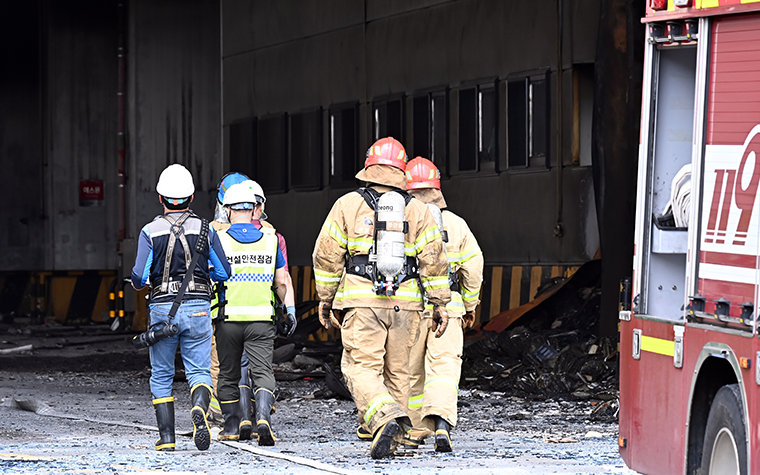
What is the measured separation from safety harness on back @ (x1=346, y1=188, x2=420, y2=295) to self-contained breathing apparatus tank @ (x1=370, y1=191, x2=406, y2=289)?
1cm

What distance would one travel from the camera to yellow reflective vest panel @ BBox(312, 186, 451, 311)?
9547mm

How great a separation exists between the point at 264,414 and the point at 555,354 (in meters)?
6.36

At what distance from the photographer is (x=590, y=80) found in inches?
745

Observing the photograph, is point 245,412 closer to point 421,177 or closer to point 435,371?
point 435,371

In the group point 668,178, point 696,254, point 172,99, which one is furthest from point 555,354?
point 172,99

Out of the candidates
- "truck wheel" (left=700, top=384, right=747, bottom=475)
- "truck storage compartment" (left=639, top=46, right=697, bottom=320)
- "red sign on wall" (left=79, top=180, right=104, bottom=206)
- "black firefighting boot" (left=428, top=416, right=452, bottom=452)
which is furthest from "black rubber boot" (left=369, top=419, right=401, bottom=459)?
"red sign on wall" (left=79, top=180, right=104, bottom=206)

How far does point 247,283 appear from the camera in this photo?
10.2 metres

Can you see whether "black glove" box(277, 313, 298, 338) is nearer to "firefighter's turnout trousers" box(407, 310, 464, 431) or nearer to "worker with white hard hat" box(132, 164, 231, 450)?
"worker with white hard hat" box(132, 164, 231, 450)

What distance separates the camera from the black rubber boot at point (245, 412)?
10.3 m

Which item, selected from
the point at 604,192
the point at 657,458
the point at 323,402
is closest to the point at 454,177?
the point at 604,192

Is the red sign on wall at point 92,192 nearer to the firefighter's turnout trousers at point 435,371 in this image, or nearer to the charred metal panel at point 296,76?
the charred metal panel at point 296,76

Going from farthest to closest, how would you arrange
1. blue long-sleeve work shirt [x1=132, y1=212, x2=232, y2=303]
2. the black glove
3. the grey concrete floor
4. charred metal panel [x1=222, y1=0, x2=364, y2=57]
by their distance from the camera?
charred metal panel [x1=222, y1=0, x2=364, y2=57] → the black glove → blue long-sleeve work shirt [x1=132, y1=212, x2=232, y2=303] → the grey concrete floor

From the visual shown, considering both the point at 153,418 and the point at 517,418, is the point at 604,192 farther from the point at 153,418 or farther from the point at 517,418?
the point at 153,418

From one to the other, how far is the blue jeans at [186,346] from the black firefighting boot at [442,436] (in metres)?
1.55
